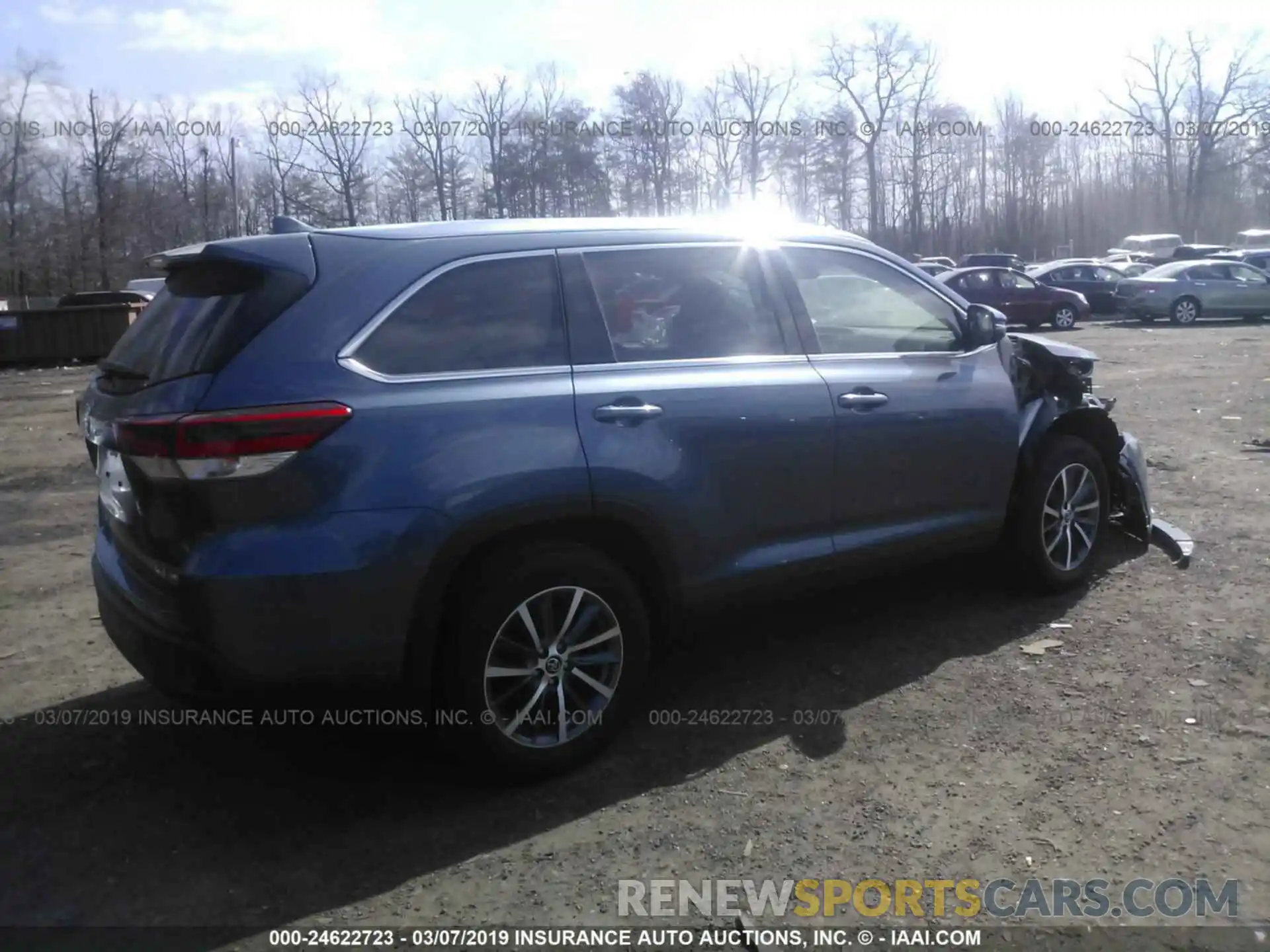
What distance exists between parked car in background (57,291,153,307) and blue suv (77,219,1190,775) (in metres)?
24.9

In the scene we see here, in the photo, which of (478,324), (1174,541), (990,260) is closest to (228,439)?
(478,324)

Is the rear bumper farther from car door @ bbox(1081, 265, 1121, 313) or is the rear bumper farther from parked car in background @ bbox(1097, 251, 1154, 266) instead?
parked car in background @ bbox(1097, 251, 1154, 266)

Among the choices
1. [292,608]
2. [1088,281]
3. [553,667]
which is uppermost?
[1088,281]

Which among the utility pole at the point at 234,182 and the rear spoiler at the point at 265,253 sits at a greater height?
the utility pole at the point at 234,182

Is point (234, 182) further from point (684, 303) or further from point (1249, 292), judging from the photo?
point (684, 303)

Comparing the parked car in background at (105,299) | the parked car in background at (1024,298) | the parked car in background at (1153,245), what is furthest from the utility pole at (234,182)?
the parked car in background at (1153,245)

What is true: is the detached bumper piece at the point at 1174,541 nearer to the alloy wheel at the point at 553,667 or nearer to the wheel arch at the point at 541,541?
the wheel arch at the point at 541,541

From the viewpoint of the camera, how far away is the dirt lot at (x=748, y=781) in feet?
11.0

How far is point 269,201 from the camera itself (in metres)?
33.8

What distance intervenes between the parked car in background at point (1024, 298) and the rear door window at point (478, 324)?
78.4 feet

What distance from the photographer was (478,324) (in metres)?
3.88

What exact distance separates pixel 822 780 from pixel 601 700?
80 cm

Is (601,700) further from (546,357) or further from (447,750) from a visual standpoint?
(546,357)

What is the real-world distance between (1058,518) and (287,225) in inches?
148
